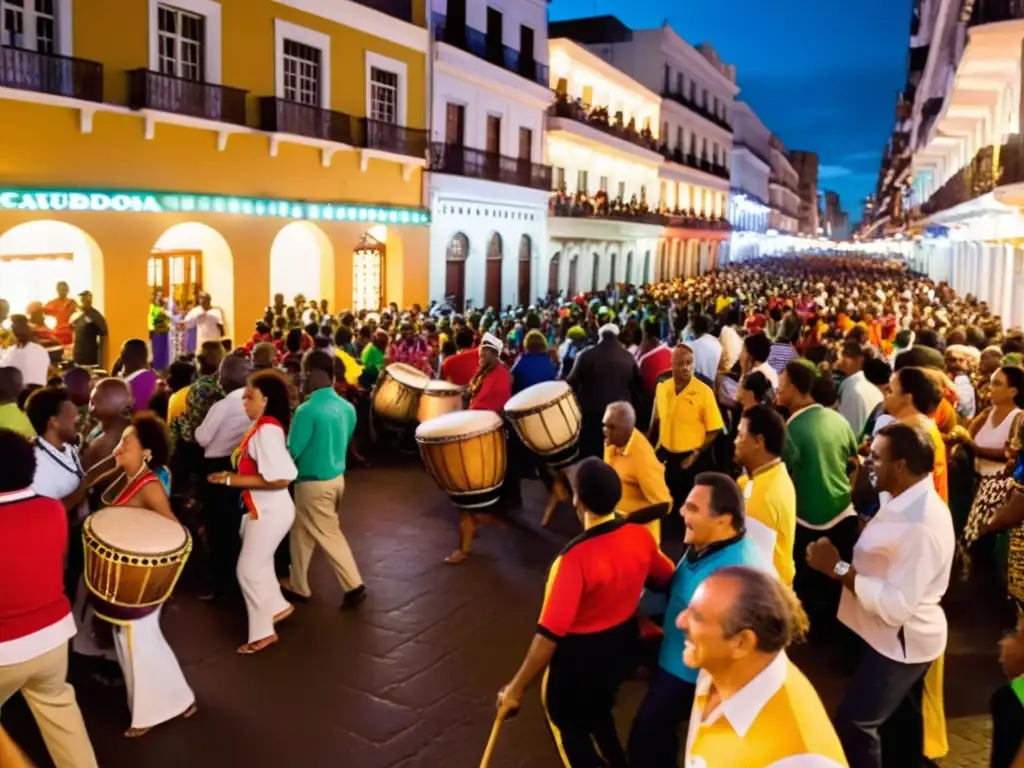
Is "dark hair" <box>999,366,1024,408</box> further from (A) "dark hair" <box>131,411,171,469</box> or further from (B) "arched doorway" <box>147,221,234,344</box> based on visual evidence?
(B) "arched doorway" <box>147,221,234,344</box>

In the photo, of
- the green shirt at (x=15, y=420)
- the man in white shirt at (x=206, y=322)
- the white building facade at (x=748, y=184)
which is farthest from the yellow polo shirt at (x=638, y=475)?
the white building facade at (x=748, y=184)

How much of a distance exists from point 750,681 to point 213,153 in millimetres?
16263

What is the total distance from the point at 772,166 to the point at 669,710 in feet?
311

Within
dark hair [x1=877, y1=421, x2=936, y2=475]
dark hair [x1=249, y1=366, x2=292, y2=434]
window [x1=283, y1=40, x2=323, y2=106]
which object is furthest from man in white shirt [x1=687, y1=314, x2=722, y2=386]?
window [x1=283, y1=40, x2=323, y2=106]

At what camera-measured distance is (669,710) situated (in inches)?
148

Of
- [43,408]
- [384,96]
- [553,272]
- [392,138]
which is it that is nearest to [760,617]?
[43,408]

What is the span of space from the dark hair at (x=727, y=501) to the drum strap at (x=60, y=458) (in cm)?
355

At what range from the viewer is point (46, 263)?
1584cm

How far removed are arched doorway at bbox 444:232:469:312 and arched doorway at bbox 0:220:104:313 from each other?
32.8ft

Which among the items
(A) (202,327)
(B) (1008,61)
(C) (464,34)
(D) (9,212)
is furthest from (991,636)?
(C) (464,34)

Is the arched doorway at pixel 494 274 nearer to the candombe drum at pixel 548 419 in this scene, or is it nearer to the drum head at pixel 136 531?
the candombe drum at pixel 548 419

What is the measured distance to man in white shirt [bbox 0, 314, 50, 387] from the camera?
28.4 feet

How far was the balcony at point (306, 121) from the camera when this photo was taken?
1773cm

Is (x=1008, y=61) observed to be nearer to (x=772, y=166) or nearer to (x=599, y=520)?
(x=599, y=520)
